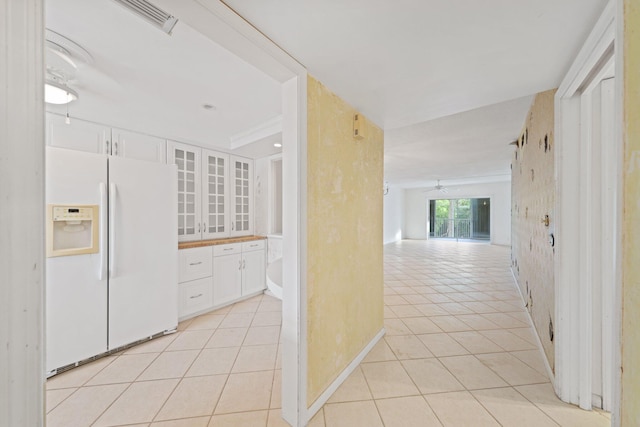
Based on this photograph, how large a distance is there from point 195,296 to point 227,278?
0.45 meters

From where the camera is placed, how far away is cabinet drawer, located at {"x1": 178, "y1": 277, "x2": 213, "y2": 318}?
2861mm

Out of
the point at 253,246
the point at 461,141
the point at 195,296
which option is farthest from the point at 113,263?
the point at 461,141

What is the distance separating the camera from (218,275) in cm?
322

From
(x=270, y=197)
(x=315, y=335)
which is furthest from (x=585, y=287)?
(x=270, y=197)

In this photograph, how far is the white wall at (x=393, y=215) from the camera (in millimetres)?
9453

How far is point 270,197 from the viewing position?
3.92 metres

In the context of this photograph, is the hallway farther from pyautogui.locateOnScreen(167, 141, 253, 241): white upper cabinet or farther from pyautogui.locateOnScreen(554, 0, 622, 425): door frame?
pyautogui.locateOnScreen(167, 141, 253, 241): white upper cabinet

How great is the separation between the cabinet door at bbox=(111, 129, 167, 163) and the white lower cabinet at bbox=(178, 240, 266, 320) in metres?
1.20

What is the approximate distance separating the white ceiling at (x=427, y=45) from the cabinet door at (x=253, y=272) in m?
2.60

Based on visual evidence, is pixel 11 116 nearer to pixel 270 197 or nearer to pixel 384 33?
pixel 384 33

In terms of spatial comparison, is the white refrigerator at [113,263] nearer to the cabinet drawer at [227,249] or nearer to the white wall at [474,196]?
the cabinet drawer at [227,249]

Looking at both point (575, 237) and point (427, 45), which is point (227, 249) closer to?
point (427, 45)

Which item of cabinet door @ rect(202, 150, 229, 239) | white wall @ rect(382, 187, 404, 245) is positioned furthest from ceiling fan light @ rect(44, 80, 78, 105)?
white wall @ rect(382, 187, 404, 245)

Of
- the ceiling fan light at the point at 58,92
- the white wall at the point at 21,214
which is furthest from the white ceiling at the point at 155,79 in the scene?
the white wall at the point at 21,214
